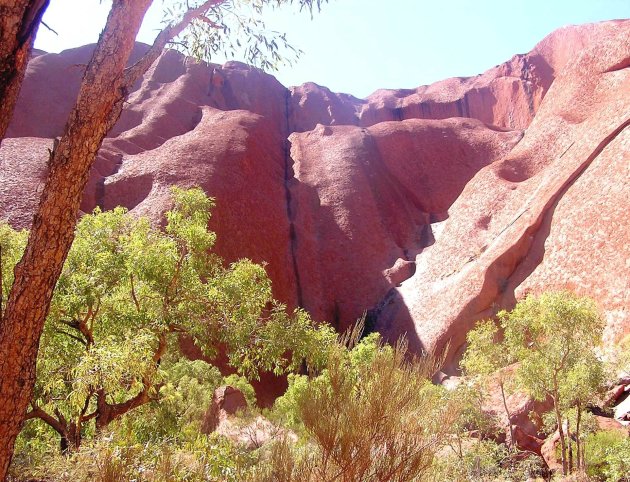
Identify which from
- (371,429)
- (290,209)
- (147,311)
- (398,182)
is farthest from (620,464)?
(398,182)

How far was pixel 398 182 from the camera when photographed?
139ft

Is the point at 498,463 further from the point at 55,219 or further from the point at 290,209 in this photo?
the point at 290,209

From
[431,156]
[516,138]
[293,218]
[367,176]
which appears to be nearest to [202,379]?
[293,218]

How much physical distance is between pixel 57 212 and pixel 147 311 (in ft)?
12.9

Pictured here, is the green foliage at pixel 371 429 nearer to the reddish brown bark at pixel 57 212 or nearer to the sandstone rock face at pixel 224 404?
the reddish brown bark at pixel 57 212

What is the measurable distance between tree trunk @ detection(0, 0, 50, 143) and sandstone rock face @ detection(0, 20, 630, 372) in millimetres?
15860

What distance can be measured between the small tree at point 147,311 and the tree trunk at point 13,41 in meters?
3.50

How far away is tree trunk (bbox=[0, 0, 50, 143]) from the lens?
4609 millimetres

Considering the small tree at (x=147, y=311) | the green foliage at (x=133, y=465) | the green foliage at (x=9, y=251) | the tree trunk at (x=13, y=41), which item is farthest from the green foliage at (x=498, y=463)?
the tree trunk at (x=13, y=41)

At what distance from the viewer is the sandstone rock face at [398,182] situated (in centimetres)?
2416

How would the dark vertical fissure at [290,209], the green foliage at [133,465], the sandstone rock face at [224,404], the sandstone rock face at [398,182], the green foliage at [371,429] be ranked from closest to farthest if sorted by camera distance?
1. the green foliage at [133,465]
2. the green foliage at [371,429]
3. the sandstone rock face at [224,404]
4. the sandstone rock face at [398,182]
5. the dark vertical fissure at [290,209]

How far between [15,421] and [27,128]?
37755mm

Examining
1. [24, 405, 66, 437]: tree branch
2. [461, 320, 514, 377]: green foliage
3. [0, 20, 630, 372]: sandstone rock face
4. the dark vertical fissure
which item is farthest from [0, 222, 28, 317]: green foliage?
the dark vertical fissure

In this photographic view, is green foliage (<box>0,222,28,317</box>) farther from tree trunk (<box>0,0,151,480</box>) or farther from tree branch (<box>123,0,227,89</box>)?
tree branch (<box>123,0,227,89</box>)
